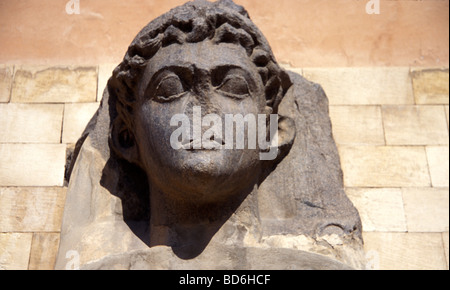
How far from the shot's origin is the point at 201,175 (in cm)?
289

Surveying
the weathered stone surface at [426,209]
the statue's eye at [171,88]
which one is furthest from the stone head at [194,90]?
the weathered stone surface at [426,209]

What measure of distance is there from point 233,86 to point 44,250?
1.71m

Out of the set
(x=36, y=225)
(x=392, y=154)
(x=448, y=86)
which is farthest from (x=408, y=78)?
(x=36, y=225)

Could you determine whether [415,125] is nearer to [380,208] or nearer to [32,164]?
[380,208]

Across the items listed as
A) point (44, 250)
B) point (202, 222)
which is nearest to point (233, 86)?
point (202, 222)

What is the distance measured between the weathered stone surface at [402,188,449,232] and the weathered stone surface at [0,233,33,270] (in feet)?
8.13

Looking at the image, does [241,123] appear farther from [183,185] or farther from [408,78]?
[408,78]

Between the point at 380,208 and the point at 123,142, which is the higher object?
the point at 123,142

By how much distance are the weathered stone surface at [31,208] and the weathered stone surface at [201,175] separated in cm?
62

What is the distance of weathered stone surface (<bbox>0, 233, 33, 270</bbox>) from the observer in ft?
12.7

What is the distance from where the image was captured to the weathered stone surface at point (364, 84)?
4.42 meters

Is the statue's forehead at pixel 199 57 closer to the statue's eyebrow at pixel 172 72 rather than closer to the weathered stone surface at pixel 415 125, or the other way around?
the statue's eyebrow at pixel 172 72

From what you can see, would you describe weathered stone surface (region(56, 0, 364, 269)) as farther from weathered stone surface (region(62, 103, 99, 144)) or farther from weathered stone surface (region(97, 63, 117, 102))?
weathered stone surface (region(97, 63, 117, 102))

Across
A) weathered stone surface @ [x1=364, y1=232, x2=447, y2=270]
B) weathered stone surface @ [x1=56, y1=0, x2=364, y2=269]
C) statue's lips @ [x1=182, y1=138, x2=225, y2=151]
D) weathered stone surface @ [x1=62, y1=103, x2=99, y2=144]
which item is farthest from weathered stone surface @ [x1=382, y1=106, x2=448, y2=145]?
weathered stone surface @ [x1=62, y1=103, x2=99, y2=144]
